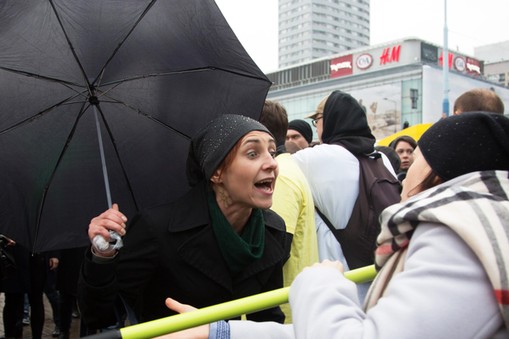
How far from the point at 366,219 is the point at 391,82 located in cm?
6161

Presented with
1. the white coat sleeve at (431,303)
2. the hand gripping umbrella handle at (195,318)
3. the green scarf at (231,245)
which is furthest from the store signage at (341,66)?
the white coat sleeve at (431,303)

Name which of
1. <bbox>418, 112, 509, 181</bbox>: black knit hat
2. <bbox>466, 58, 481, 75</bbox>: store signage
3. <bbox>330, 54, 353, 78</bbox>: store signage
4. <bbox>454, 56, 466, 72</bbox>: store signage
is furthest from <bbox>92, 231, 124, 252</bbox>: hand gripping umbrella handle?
<bbox>466, 58, 481, 75</bbox>: store signage

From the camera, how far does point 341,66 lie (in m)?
70.0

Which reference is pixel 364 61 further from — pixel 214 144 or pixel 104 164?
pixel 104 164

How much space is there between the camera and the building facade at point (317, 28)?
435 feet

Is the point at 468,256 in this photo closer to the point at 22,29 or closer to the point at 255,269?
the point at 255,269

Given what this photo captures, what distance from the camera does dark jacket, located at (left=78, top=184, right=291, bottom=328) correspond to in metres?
2.06

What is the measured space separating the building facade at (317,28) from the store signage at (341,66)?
63.4 metres

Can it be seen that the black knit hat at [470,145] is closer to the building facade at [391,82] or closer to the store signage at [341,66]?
the building facade at [391,82]

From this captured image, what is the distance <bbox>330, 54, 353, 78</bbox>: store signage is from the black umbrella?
226 ft

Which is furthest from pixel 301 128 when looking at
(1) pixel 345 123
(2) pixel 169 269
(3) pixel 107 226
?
(3) pixel 107 226

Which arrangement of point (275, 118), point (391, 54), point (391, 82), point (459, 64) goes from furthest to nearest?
point (459, 64) → point (391, 54) → point (391, 82) → point (275, 118)

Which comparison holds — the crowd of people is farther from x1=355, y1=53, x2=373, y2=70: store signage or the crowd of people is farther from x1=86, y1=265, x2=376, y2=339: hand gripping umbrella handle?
x1=355, y1=53, x2=373, y2=70: store signage

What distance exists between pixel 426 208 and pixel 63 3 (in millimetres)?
1655
